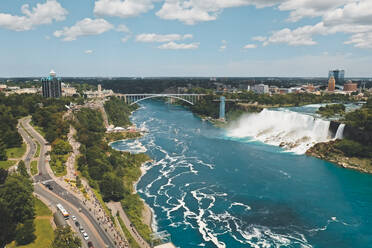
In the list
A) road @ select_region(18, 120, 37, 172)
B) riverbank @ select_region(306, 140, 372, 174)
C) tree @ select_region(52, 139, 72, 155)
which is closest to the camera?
road @ select_region(18, 120, 37, 172)

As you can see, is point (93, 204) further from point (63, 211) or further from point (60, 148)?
point (60, 148)

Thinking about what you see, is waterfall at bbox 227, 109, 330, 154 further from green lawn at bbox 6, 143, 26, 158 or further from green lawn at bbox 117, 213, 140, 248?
green lawn at bbox 6, 143, 26, 158

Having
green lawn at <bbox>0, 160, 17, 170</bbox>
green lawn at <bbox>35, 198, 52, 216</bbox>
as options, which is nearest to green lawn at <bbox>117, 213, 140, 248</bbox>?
green lawn at <bbox>35, 198, 52, 216</bbox>

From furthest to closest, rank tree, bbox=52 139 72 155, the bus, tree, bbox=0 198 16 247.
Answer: tree, bbox=52 139 72 155 < the bus < tree, bbox=0 198 16 247

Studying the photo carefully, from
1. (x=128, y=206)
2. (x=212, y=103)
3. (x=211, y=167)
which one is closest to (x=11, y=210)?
(x=128, y=206)

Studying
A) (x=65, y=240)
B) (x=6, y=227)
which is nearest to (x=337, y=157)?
(x=65, y=240)

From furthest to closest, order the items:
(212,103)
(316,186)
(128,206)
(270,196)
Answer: (212,103) → (316,186) → (270,196) → (128,206)

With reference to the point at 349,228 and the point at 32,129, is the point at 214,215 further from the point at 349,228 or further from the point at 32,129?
the point at 32,129
